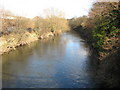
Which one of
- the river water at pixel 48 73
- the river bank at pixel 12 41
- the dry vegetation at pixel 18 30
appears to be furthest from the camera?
the dry vegetation at pixel 18 30

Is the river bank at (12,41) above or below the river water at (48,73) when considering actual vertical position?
above

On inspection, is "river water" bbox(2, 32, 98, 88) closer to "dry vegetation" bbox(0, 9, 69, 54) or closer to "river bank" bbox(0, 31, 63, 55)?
"river bank" bbox(0, 31, 63, 55)

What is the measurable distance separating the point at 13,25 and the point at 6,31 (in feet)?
7.89

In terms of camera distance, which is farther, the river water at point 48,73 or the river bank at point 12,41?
the river bank at point 12,41

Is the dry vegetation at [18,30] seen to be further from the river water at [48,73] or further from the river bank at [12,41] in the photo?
Answer: the river water at [48,73]

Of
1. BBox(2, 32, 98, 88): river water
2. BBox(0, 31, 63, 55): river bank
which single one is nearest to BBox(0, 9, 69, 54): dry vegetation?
BBox(0, 31, 63, 55): river bank

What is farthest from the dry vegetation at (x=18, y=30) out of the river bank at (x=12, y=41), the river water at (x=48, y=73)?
the river water at (x=48, y=73)

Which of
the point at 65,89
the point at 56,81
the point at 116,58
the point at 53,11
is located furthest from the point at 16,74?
the point at 53,11

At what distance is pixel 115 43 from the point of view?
28.1 feet

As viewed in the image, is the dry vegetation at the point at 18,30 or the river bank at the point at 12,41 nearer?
the river bank at the point at 12,41

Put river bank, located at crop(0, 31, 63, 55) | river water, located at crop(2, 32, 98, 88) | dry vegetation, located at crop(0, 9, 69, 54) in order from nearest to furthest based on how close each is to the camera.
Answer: river water, located at crop(2, 32, 98, 88)
river bank, located at crop(0, 31, 63, 55)
dry vegetation, located at crop(0, 9, 69, 54)

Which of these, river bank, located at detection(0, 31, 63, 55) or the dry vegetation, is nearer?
river bank, located at detection(0, 31, 63, 55)

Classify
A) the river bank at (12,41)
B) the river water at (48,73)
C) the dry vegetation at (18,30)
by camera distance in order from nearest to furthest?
1. the river water at (48,73)
2. the river bank at (12,41)
3. the dry vegetation at (18,30)

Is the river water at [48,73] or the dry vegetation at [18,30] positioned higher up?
the dry vegetation at [18,30]
